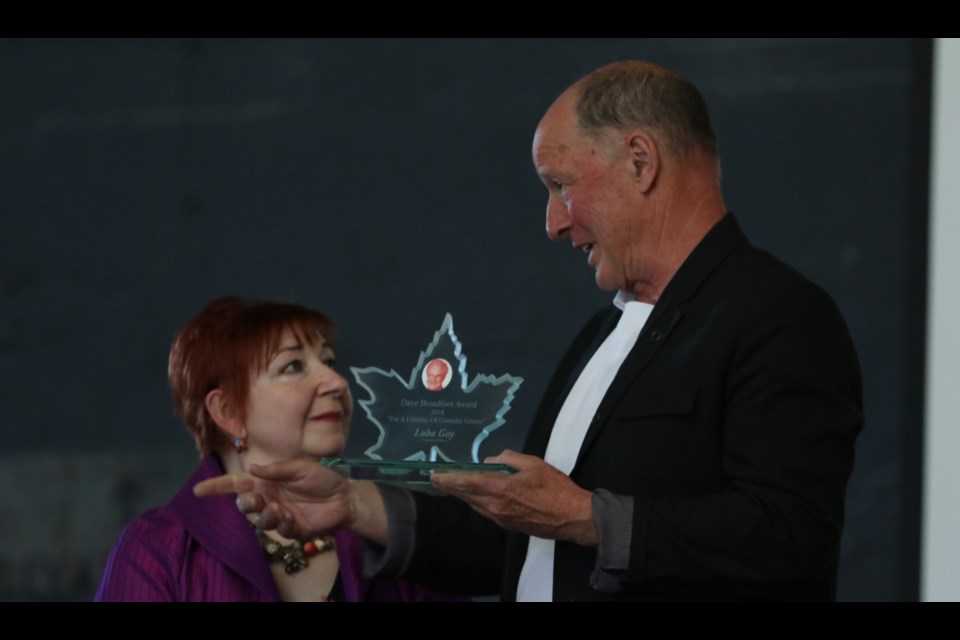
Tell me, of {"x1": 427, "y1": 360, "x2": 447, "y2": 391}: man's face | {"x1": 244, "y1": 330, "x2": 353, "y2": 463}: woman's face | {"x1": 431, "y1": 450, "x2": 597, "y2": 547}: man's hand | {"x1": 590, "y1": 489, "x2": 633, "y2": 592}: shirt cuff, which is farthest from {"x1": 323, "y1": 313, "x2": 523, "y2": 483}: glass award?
{"x1": 244, "y1": 330, "x2": 353, "y2": 463}: woman's face

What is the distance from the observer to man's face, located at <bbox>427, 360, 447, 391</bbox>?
84.7 inches

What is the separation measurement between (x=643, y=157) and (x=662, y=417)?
411 millimetres

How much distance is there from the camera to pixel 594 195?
2.15 meters

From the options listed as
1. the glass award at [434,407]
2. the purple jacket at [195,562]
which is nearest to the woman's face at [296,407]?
the purple jacket at [195,562]

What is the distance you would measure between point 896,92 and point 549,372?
1.44 m

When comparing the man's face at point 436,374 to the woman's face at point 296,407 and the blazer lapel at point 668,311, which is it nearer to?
the blazer lapel at point 668,311

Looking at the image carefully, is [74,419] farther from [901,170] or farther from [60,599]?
[901,170]

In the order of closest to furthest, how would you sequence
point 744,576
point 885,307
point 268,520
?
point 744,576 < point 268,520 < point 885,307

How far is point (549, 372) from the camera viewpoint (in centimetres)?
445

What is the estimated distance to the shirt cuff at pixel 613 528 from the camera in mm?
1931

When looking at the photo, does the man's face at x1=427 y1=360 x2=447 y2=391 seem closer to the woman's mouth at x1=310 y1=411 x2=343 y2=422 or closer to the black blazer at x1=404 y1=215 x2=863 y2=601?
the black blazer at x1=404 y1=215 x2=863 y2=601

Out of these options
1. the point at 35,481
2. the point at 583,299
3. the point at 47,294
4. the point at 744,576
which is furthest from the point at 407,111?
the point at 744,576

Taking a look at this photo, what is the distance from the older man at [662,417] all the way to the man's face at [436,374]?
21 cm

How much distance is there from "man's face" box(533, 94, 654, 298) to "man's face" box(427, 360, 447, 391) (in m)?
0.27
